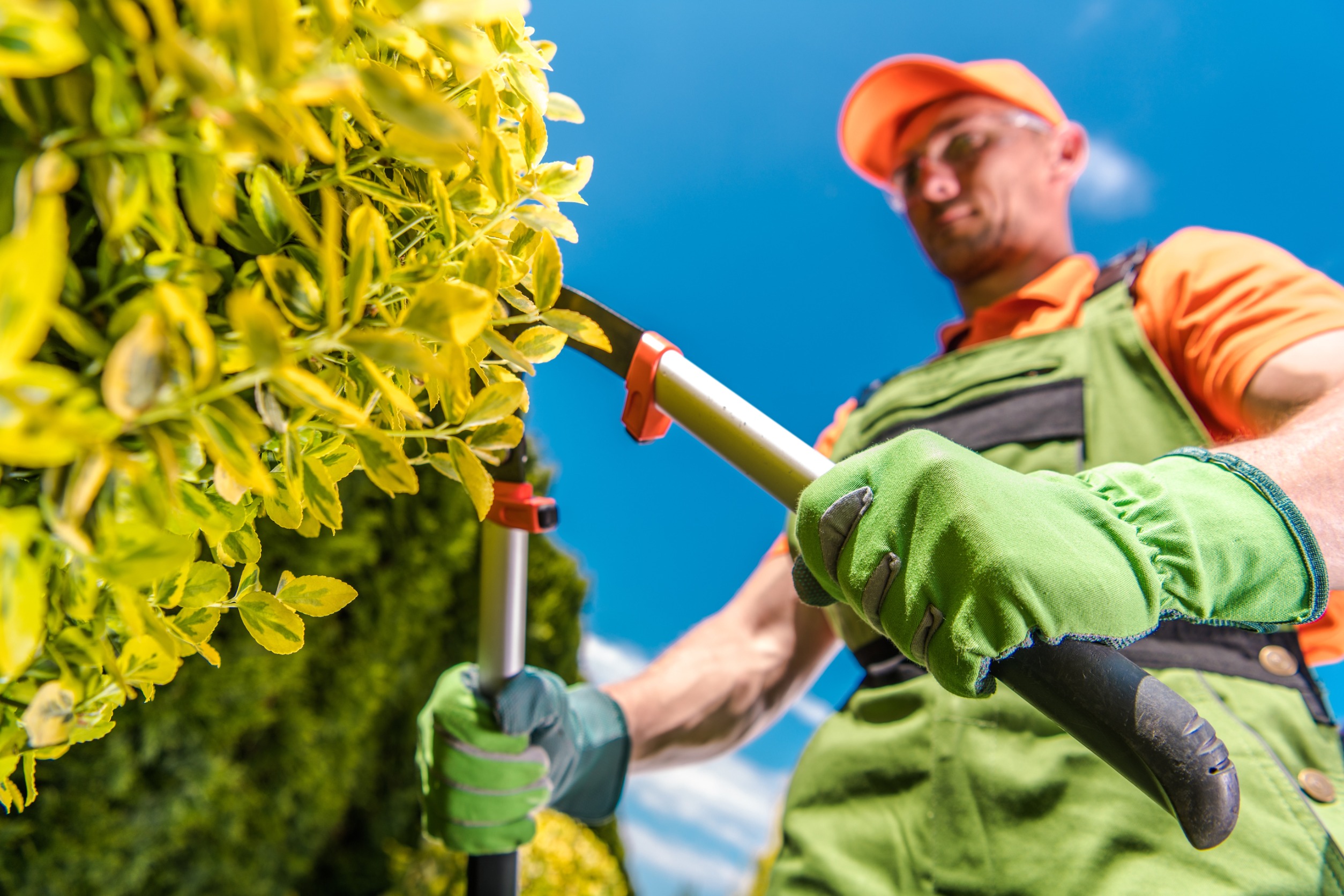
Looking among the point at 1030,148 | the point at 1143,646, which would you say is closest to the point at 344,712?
the point at 1143,646

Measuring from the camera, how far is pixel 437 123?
0.30 meters

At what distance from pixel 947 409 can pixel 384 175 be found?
1393 millimetres

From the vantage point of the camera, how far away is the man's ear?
245cm

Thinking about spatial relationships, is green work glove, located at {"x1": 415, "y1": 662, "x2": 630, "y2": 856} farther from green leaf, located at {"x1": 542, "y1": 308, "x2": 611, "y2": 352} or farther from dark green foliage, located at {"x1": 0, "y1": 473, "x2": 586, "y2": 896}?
dark green foliage, located at {"x1": 0, "y1": 473, "x2": 586, "y2": 896}

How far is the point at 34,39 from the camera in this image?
245mm

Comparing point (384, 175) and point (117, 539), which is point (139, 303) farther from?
point (384, 175)

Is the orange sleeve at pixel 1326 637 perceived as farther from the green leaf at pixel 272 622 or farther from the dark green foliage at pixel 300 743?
the dark green foliage at pixel 300 743

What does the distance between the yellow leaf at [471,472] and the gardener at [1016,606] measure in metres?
0.35

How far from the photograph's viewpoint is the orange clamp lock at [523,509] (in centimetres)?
101

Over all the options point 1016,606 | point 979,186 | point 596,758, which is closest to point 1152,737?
point 1016,606

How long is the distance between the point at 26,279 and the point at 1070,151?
2.91 m

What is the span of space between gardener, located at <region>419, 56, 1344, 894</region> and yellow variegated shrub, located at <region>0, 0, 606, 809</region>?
0.41 meters

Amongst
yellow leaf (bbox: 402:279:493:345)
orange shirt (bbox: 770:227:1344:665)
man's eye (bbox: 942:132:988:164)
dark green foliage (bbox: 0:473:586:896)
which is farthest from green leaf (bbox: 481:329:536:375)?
man's eye (bbox: 942:132:988:164)

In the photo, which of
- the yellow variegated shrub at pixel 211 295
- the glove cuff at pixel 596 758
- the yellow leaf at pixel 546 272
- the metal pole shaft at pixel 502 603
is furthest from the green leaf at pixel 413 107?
the glove cuff at pixel 596 758
